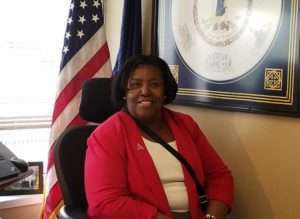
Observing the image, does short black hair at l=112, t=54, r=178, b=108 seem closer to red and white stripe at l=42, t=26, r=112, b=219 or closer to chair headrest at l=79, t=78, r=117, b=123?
chair headrest at l=79, t=78, r=117, b=123

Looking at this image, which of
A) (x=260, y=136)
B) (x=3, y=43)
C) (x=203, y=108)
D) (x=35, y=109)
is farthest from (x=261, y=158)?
(x=3, y=43)

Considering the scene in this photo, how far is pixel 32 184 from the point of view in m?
2.49

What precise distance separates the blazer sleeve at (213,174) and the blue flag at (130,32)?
2.25ft

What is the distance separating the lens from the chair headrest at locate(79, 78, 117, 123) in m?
1.88

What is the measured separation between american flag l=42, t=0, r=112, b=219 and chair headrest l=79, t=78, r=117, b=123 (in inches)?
16.3

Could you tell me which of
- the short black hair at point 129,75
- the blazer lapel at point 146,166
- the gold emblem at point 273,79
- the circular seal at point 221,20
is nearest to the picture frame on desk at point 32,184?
the short black hair at point 129,75

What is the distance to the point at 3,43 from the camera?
242 centimetres


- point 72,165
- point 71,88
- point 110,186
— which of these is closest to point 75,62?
point 71,88

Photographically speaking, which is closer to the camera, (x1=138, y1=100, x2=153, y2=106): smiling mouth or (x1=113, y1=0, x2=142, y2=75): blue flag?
(x1=138, y1=100, x2=153, y2=106): smiling mouth

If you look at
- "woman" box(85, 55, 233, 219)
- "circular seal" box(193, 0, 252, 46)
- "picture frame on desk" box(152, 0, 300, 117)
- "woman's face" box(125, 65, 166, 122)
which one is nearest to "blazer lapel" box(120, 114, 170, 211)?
"woman" box(85, 55, 233, 219)

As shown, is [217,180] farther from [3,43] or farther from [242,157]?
[3,43]

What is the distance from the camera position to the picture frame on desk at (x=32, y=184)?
245 cm

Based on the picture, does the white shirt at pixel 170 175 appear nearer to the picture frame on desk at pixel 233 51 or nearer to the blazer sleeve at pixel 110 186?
the blazer sleeve at pixel 110 186

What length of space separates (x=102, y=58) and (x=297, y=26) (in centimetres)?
111
